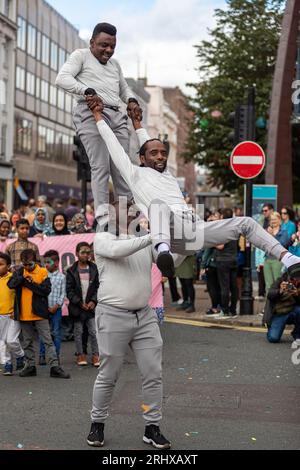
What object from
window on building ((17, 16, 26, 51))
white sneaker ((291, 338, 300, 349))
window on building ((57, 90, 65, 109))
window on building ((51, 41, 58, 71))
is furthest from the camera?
window on building ((57, 90, 65, 109))

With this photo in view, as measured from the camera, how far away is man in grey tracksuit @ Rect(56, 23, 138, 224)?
24.3 ft

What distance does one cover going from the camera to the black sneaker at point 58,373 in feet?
31.1

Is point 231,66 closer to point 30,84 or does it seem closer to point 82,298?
point 30,84

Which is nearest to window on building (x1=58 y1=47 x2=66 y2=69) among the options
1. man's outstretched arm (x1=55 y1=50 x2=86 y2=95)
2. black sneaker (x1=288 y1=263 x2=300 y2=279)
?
man's outstretched arm (x1=55 y1=50 x2=86 y2=95)

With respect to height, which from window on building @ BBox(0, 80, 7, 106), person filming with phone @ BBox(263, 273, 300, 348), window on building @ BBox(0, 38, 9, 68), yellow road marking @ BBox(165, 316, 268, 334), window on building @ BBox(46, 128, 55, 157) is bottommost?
yellow road marking @ BBox(165, 316, 268, 334)

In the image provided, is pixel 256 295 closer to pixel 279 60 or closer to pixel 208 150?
pixel 279 60

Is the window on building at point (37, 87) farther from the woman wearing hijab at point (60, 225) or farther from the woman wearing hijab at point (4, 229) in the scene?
the woman wearing hijab at point (4, 229)

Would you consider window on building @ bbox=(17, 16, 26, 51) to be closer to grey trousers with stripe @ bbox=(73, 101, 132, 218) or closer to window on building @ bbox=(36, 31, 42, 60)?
window on building @ bbox=(36, 31, 42, 60)

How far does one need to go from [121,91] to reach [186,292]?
8.72 m

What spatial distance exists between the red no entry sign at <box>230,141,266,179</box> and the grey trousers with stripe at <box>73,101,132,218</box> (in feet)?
26.2

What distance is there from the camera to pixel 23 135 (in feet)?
181

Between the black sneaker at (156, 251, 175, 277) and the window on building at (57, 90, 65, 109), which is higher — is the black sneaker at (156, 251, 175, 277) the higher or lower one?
the lower one

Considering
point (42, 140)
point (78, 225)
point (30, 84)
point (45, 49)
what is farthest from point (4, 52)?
point (78, 225)
